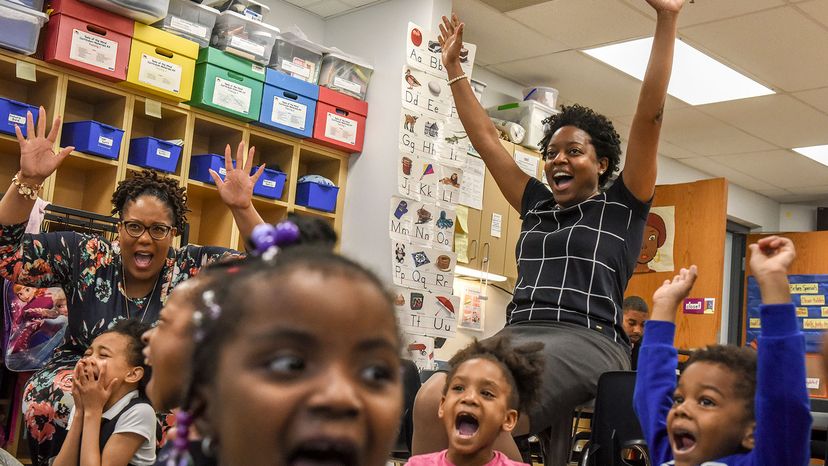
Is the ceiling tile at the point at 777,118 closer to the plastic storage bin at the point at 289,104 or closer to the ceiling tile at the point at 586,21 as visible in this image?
the ceiling tile at the point at 586,21

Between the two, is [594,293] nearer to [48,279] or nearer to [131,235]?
[131,235]

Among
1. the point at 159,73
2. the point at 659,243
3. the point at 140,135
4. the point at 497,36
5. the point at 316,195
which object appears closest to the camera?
the point at 159,73

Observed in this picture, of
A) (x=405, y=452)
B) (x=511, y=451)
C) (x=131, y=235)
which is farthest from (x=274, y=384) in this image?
(x=405, y=452)

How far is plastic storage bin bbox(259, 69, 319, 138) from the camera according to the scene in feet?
15.2

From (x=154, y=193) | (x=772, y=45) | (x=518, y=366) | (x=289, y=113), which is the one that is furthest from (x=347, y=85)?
(x=518, y=366)

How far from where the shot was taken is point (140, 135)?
462 cm

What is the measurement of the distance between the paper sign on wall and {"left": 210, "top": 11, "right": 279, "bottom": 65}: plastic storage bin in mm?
1186

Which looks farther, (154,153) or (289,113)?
(289,113)

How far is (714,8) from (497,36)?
1.28 metres

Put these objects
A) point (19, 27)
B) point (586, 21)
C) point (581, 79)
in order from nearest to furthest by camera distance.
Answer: point (19, 27), point (586, 21), point (581, 79)

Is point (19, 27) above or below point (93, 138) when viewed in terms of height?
above

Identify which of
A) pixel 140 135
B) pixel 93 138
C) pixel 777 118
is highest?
pixel 777 118

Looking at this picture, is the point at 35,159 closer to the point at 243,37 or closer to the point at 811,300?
the point at 243,37

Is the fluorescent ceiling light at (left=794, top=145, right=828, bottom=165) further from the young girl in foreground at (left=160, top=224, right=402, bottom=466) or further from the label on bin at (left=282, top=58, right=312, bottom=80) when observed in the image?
the young girl in foreground at (left=160, top=224, right=402, bottom=466)
